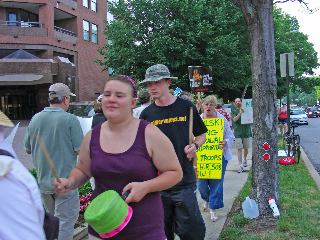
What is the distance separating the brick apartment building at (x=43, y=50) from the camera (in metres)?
25.6

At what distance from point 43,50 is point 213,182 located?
24.4 m

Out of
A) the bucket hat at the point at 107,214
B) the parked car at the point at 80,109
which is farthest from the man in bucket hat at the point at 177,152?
the parked car at the point at 80,109

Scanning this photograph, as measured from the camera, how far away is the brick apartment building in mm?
25609

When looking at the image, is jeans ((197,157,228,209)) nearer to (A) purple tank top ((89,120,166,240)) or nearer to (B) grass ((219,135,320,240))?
(B) grass ((219,135,320,240))

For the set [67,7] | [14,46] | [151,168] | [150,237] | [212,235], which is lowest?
[212,235]

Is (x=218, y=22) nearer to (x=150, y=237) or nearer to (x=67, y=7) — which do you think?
(x=67, y=7)

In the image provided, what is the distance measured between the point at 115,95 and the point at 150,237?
924 millimetres

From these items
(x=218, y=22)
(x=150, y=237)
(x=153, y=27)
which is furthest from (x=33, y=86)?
(x=150, y=237)

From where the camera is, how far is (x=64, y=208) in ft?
11.6

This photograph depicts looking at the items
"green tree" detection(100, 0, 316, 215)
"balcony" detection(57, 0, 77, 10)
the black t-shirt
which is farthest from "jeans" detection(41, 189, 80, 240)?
"balcony" detection(57, 0, 77, 10)

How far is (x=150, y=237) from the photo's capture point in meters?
2.12

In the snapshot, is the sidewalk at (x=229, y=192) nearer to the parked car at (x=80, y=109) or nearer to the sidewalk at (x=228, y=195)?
the sidewalk at (x=228, y=195)

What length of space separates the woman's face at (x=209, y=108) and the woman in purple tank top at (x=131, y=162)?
3.29 metres

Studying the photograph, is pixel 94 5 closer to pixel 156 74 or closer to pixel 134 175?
pixel 156 74
